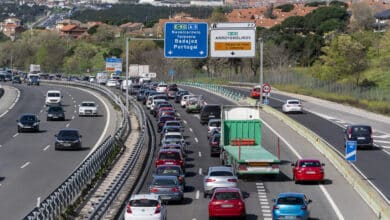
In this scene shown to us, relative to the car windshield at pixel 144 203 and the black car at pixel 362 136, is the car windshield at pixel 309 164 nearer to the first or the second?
the car windshield at pixel 144 203

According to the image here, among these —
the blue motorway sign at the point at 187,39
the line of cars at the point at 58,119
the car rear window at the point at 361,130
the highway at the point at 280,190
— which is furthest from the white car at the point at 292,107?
the blue motorway sign at the point at 187,39

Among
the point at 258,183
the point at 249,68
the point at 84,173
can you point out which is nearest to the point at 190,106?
the point at 258,183

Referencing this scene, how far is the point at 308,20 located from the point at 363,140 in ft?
480

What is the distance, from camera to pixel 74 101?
313 ft

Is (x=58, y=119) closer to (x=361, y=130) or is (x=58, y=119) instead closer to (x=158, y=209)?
(x=361, y=130)

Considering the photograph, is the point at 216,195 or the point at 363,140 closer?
the point at 216,195

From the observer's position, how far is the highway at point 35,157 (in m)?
33.2

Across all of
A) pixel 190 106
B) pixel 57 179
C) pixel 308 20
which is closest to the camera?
pixel 57 179

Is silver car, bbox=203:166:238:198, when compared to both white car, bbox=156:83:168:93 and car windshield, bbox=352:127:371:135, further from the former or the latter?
white car, bbox=156:83:168:93

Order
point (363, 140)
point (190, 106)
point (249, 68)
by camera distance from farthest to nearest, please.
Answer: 1. point (249, 68)
2. point (190, 106)
3. point (363, 140)

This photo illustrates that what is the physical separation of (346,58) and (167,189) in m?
93.8

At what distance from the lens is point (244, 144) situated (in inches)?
1886

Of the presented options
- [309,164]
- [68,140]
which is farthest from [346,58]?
[309,164]

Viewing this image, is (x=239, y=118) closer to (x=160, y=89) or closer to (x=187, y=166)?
(x=187, y=166)
